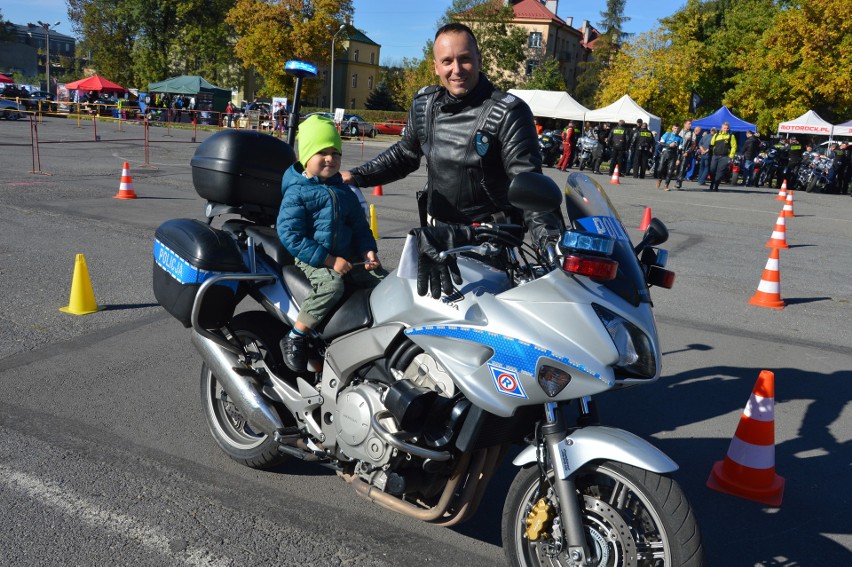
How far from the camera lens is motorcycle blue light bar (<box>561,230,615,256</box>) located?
7.95ft

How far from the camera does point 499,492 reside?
371cm

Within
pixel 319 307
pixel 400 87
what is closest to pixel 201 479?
pixel 319 307

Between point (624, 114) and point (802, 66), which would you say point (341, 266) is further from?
point (802, 66)

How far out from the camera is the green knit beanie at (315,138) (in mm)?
3414

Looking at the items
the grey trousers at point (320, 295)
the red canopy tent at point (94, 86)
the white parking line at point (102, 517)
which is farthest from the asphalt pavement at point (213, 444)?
the red canopy tent at point (94, 86)

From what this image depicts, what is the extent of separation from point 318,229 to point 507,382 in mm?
1313

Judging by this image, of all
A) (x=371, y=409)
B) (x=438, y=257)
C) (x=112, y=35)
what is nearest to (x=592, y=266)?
(x=438, y=257)

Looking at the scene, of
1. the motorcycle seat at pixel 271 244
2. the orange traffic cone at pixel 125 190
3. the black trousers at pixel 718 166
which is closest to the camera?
the motorcycle seat at pixel 271 244

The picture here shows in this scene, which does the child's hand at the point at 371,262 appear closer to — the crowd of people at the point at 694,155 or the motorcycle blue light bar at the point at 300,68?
the motorcycle blue light bar at the point at 300,68

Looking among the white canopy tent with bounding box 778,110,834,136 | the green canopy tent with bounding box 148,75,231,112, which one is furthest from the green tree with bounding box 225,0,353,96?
the white canopy tent with bounding box 778,110,834,136

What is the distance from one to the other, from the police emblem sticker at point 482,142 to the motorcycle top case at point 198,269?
133 cm

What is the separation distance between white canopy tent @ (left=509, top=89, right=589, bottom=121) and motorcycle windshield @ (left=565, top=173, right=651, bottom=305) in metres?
32.3

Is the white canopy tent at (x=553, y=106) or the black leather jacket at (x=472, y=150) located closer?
the black leather jacket at (x=472, y=150)

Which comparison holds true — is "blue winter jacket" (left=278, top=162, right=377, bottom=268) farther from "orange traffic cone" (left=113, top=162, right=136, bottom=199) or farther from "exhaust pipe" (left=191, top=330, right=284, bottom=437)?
"orange traffic cone" (left=113, top=162, right=136, bottom=199)
